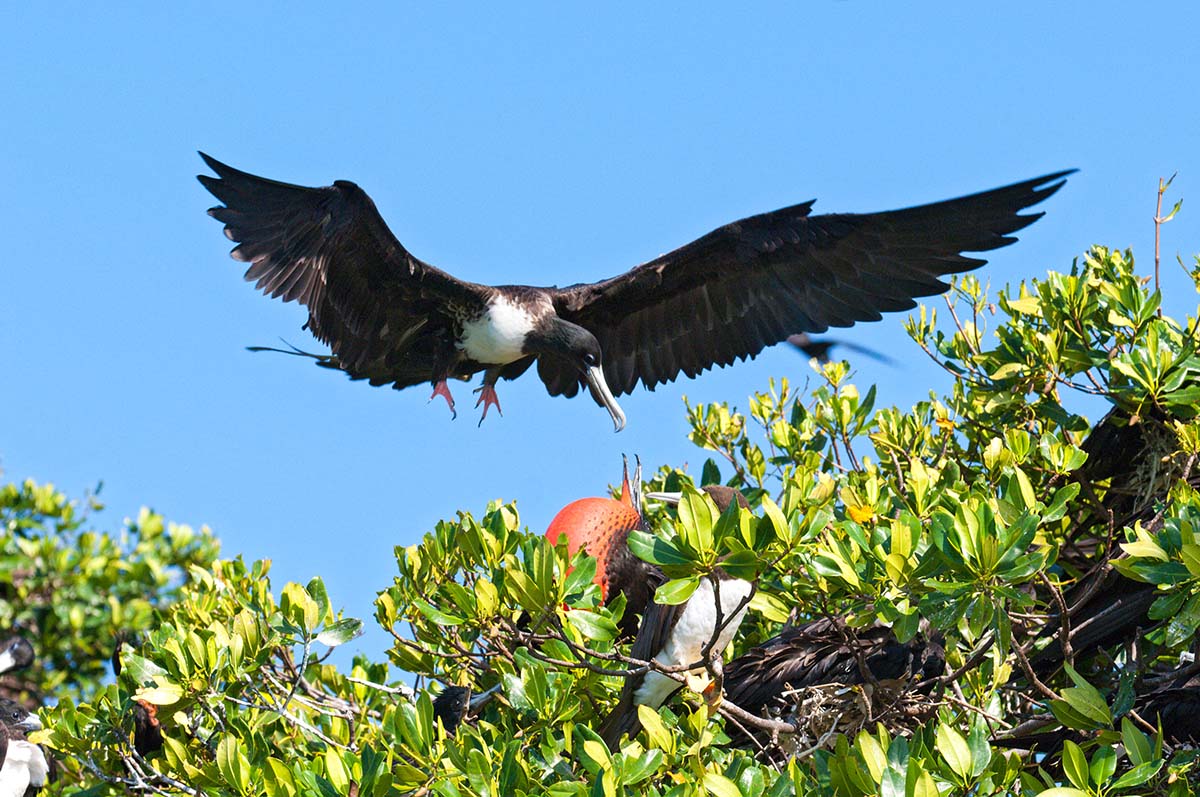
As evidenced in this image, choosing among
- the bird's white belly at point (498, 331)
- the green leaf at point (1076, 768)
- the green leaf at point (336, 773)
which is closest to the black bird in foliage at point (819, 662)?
the green leaf at point (1076, 768)

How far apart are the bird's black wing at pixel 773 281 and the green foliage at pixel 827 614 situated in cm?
18

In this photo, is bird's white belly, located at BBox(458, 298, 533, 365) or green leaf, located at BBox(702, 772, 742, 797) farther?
bird's white belly, located at BBox(458, 298, 533, 365)

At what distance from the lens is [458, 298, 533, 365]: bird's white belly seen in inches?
186

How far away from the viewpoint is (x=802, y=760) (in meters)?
3.14

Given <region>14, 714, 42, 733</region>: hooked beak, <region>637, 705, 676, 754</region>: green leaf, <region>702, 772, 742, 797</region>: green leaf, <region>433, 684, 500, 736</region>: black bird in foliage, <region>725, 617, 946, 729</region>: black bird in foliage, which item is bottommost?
<region>702, 772, 742, 797</region>: green leaf

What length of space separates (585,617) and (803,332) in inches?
81.0

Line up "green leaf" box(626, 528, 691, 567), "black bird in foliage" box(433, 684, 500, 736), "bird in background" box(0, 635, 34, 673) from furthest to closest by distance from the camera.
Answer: "bird in background" box(0, 635, 34, 673) → "black bird in foliage" box(433, 684, 500, 736) → "green leaf" box(626, 528, 691, 567)

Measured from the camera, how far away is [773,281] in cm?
470

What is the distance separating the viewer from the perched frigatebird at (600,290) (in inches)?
169

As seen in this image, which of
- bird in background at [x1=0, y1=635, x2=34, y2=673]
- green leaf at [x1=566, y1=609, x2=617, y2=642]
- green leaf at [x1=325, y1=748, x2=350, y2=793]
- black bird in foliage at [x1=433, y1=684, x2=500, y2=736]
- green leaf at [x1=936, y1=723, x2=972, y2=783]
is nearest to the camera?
green leaf at [x1=936, y1=723, x2=972, y2=783]

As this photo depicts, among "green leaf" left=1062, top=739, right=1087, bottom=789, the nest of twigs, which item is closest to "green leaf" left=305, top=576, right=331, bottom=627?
the nest of twigs

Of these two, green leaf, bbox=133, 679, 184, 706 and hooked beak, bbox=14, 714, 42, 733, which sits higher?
hooked beak, bbox=14, 714, 42, 733

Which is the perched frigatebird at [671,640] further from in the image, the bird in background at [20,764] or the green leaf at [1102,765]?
the bird in background at [20,764]

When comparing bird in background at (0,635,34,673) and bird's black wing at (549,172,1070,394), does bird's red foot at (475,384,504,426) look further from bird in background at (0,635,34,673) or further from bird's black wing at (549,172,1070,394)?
bird in background at (0,635,34,673)
